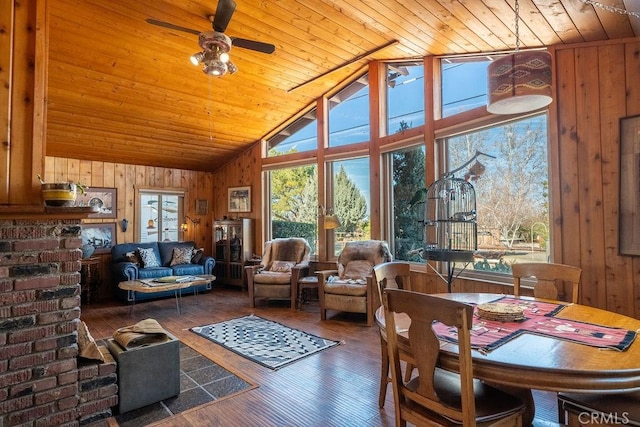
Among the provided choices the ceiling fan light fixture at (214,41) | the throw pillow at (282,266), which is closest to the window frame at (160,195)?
the throw pillow at (282,266)

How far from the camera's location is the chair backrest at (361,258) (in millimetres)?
4609

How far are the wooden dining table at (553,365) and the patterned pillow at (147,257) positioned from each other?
18.0 feet

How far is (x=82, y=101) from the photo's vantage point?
4.39 meters

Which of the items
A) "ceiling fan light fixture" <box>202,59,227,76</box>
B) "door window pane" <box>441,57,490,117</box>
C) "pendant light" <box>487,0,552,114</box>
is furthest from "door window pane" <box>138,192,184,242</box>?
"pendant light" <box>487,0,552,114</box>

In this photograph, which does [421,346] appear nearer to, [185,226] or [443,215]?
[443,215]

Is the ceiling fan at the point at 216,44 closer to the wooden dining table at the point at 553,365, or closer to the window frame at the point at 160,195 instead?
the wooden dining table at the point at 553,365

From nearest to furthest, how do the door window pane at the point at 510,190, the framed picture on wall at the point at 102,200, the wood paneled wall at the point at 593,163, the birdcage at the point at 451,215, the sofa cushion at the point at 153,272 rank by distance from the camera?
the wood paneled wall at the point at 593,163, the door window pane at the point at 510,190, the birdcage at the point at 451,215, the sofa cushion at the point at 153,272, the framed picture on wall at the point at 102,200

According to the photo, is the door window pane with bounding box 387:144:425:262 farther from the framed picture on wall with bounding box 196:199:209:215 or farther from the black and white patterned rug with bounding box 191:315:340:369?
the framed picture on wall with bounding box 196:199:209:215

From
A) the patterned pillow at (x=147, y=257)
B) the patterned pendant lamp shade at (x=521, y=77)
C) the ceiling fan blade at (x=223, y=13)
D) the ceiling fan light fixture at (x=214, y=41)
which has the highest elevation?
the ceiling fan blade at (x=223, y=13)

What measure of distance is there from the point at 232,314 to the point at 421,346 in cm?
377

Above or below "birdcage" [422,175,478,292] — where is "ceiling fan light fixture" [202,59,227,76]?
above

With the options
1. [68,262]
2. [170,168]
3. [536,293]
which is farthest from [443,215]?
[170,168]

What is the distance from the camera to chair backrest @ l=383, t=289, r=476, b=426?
132 centimetres

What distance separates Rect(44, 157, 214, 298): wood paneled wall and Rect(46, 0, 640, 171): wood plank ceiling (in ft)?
0.71
